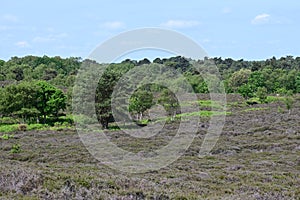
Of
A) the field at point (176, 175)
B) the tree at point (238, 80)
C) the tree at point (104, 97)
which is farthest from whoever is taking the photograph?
the tree at point (238, 80)

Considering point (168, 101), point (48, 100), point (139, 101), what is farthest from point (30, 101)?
point (168, 101)

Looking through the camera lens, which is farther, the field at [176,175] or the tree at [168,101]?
Result: the tree at [168,101]

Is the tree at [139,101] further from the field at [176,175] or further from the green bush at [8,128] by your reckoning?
the field at [176,175]

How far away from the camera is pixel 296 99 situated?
79.3 metres

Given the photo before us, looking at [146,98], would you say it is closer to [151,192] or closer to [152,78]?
[152,78]

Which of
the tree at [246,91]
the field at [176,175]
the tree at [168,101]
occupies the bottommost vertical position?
the field at [176,175]

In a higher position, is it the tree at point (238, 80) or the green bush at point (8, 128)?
the tree at point (238, 80)

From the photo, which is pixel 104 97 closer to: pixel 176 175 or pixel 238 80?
pixel 176 175

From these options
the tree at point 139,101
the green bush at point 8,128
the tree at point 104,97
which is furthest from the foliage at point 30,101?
the tree at point 139,101

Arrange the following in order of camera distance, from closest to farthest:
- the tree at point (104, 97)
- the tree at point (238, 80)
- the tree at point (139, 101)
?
the tree at point (104, 97), the tree at point (139, 101), the tree at point (238, 80)

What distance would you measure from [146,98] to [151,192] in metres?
45.5

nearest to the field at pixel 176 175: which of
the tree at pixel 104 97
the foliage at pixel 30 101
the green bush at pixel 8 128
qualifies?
the green bush at pixel 8 128

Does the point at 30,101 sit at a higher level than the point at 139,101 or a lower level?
higher

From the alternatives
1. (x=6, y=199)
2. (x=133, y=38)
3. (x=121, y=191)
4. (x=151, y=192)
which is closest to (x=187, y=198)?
(x=151, y=192)
